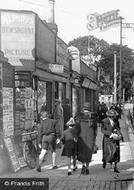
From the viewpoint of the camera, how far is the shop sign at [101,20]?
24.0 m

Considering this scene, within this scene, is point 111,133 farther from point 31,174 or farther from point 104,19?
point 104,19

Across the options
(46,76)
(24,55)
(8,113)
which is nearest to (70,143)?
(8,113)

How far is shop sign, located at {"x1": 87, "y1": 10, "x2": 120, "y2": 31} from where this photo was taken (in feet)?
78.8

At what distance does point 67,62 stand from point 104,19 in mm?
3820

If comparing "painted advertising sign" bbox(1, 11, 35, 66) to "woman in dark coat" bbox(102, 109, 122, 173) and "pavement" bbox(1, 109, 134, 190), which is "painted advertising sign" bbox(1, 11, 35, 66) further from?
"woman in dark coat" bbox(102, 109, 122, 173)

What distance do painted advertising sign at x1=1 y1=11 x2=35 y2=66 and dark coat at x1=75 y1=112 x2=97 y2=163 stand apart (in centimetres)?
404

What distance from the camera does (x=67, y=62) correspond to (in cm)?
2239

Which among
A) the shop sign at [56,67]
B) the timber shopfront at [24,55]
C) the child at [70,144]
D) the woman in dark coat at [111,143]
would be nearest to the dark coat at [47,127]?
the child at [70,144]

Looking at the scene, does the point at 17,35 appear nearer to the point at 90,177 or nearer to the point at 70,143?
the point at 70,143

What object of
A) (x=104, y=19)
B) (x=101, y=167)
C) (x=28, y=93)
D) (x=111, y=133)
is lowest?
(x=101, y=167)

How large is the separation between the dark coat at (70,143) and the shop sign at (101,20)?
46.6 feet

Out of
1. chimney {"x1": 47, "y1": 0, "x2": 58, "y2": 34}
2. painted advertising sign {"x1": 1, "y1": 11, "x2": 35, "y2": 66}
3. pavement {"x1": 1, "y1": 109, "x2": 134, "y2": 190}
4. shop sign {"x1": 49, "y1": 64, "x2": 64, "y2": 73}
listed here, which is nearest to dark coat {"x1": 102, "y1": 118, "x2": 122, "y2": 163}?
pavement {"x1": 1, "y1": 109, "x2": 134, "y2": 190}

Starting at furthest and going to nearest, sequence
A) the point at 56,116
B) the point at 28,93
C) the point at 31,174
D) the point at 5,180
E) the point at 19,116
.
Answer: the point at 56,116, the point at 28,93, the point at 19,116, the point at 31,174, the point at 5,180

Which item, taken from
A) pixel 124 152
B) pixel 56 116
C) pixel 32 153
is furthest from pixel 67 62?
pixel 32 153
